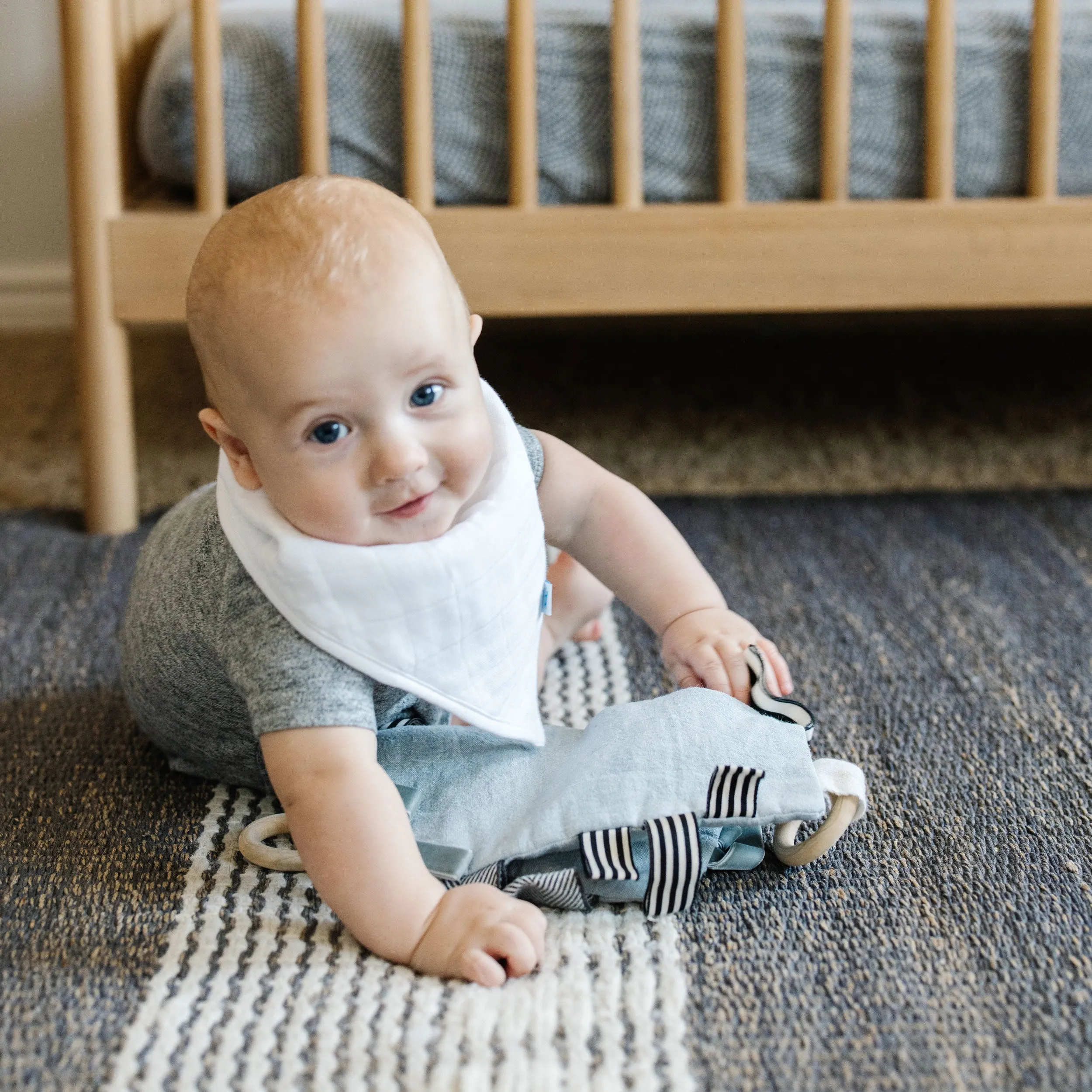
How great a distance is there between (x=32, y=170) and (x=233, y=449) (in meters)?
1.63

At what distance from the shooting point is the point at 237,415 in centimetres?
65

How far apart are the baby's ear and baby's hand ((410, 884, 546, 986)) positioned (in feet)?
0.80

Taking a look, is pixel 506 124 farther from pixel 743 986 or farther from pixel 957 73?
pixel 743 986

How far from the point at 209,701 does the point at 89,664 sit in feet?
0.86

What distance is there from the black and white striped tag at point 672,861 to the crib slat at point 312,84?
708mm

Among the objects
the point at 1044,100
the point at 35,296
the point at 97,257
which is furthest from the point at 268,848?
the point at 35,296

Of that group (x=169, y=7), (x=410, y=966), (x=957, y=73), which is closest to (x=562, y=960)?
(x=410, y=966)

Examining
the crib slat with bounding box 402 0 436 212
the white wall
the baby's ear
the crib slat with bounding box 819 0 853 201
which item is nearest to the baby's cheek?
the baby's ear

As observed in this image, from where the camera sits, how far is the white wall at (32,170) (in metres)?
1.96

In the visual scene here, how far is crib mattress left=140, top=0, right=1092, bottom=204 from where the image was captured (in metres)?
1.18

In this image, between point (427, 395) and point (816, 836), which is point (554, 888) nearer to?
point (816, 836)

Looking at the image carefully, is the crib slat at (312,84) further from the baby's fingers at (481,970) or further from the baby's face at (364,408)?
the baby's fingers at (481,970)

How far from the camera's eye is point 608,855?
65 cm

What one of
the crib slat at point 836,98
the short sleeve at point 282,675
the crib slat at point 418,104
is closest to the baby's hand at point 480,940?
the short sleeve at point 282,675
